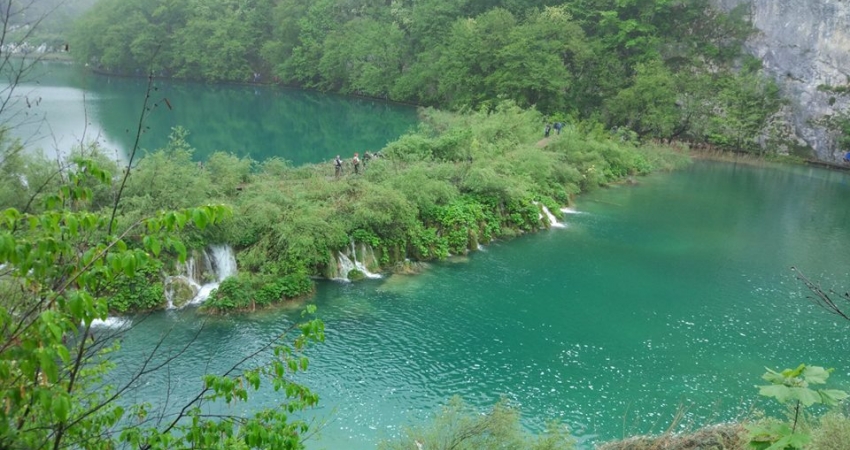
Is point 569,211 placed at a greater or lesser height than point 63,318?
lesser

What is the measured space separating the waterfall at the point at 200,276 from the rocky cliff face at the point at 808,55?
47696 millimetres

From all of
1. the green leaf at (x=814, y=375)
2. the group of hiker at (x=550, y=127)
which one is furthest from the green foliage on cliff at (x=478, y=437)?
the group of hiker at (x=550, y=127)

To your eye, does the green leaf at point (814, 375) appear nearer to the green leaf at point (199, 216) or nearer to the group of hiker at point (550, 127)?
the green leaf at point (199, 216)

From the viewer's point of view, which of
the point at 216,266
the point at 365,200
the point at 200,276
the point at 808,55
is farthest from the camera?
the point at 808,55

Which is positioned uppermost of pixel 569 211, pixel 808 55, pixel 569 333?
pixel 808 55

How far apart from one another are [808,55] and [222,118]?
46.9 m

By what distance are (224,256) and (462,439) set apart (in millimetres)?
12534

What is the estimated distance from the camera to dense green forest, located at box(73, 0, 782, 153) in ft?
163

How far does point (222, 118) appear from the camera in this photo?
52281mm

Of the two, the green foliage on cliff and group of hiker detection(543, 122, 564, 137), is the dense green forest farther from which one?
the green foliage on cliff

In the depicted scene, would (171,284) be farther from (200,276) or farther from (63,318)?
(63,318)

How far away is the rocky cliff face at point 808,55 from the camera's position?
49.0 meters

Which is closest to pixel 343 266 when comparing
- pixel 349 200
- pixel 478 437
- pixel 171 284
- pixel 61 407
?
pixel 349 200

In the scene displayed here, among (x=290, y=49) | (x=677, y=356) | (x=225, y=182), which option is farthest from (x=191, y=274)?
(x=290, y=49)
